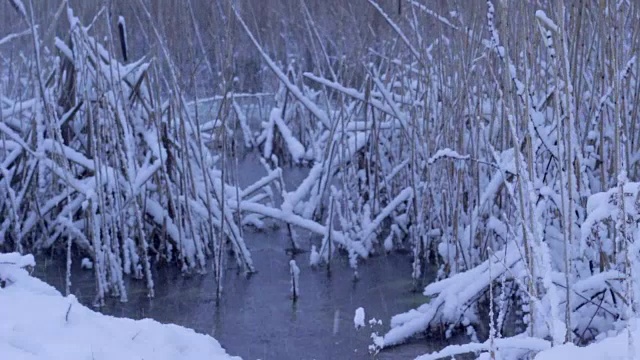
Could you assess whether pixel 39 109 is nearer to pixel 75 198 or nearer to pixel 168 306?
pixel 75 198

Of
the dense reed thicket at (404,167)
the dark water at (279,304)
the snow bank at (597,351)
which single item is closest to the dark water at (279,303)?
the dark water at (279,304)

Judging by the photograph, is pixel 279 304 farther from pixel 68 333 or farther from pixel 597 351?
pixel 597 351

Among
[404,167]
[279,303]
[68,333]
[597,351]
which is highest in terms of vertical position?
[597,351]

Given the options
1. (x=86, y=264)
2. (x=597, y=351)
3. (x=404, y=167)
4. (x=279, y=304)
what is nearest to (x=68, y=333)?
(x=279, y=304)

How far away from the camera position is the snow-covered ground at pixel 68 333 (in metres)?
3.25

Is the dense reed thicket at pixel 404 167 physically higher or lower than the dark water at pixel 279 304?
higher

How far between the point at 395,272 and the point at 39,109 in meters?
1.98

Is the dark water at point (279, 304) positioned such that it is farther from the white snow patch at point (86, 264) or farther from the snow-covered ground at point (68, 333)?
the snow-covered ground at point (68, 333)

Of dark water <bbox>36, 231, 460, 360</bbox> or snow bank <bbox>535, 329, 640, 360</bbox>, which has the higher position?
snow bank <bbox>535, 329, 640, 360</bbox>

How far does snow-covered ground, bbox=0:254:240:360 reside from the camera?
3248 millimetres

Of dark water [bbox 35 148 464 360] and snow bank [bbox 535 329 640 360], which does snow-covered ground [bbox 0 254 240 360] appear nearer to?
dark water [bbox 35 148 464 360]

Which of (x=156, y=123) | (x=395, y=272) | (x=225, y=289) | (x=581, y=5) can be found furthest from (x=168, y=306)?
(x=581, y=5)

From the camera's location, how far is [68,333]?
342 centimetres

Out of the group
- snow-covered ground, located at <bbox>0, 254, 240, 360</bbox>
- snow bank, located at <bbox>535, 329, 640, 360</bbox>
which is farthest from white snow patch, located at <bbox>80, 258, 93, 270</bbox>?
snow bank, located at <bbox>535, 329, 640, 360</bbox>
